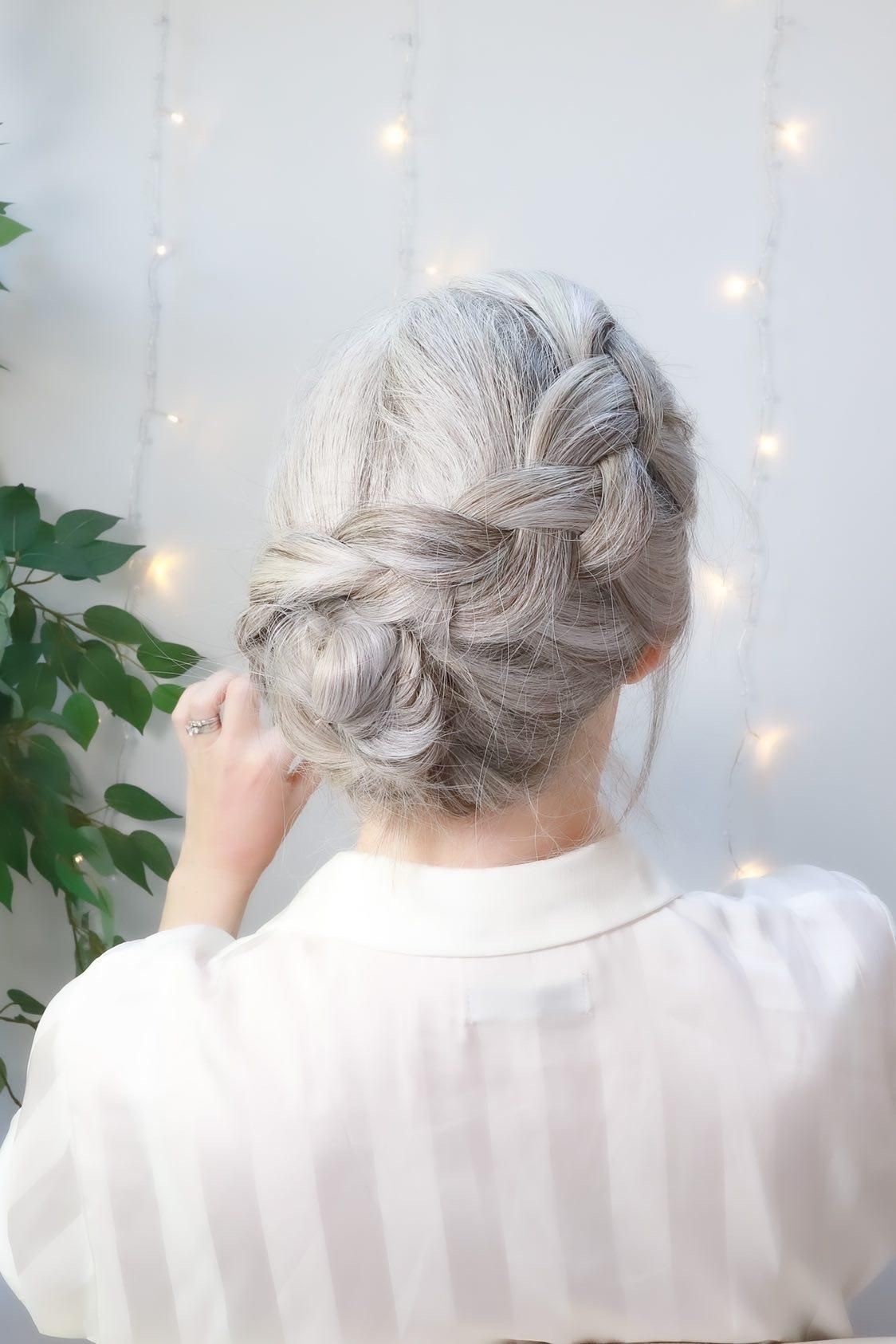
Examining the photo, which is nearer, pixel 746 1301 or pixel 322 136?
pixel 746 1301

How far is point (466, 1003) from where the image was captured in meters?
0.59

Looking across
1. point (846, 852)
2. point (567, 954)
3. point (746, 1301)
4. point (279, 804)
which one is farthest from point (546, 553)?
point (846, 852)

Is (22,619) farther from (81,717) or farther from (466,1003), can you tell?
(466,1003)

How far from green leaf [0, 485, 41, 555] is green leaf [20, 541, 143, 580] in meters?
0.01

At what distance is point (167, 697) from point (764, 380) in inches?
29.6

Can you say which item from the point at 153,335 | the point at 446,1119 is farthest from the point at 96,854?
the point at 446,1119

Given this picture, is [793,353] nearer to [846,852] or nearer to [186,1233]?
[846,852]

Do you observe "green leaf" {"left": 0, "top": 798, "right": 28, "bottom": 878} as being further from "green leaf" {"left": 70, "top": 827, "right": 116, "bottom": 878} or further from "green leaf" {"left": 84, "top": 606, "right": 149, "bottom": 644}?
"green leaf" {"left": 84, "top": 606, "right": 149, "bottom": 644}

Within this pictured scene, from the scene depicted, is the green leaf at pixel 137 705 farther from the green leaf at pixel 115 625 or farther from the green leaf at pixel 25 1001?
the green leaf at pixel 25 1001

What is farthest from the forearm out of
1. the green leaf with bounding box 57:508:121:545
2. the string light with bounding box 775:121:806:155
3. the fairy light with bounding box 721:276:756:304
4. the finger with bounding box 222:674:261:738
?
the string light with bounding box 775:121:806:155

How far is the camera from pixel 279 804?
0.83 m

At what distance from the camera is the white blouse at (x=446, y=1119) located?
0.58 m

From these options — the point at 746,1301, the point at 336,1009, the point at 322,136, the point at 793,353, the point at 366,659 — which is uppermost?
the point at 322,136

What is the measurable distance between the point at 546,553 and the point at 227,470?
2.53 feet
